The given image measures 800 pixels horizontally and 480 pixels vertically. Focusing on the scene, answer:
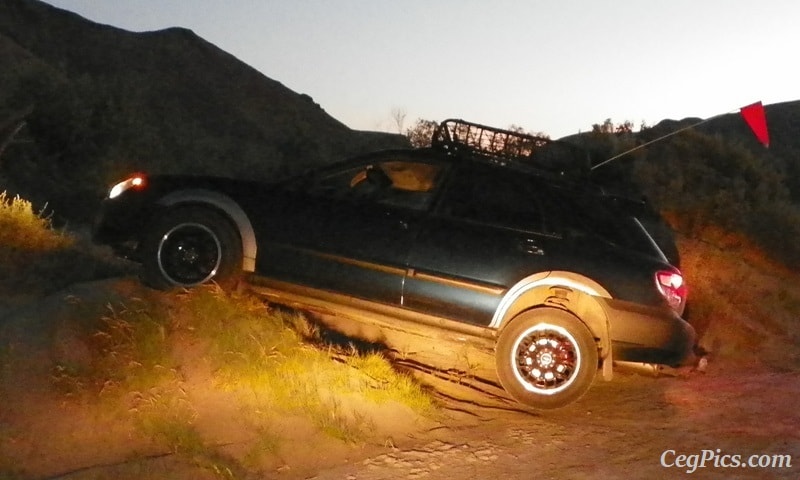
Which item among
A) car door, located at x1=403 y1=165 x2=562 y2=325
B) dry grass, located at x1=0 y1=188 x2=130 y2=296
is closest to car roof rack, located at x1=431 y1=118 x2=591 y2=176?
car door, located at x1=403 y1=165 x2=562 y2=325

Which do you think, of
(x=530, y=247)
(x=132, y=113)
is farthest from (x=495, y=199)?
(x=132, y=113)

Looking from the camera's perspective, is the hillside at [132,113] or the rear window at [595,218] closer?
the rear window at [595,218]

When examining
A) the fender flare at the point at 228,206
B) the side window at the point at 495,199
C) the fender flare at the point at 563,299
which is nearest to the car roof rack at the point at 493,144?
the side window at the point at 495,199

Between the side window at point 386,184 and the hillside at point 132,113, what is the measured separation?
7.46 m

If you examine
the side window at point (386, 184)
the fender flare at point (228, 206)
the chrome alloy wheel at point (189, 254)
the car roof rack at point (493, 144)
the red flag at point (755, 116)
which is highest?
the red flag at point (755, 116)

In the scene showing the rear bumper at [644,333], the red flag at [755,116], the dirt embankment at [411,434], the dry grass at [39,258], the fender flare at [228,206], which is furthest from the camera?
the red flag at [755,116]

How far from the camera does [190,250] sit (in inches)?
285

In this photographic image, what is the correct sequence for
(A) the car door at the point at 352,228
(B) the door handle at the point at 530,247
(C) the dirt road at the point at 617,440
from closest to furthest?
(C) the dirt road at the point at 617,440 < (B) the door handle at the point at 530,247 < (A) the car door at the point at 352,228

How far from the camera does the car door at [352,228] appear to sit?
697 centimetres

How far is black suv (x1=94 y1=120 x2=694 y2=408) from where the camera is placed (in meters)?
6.82

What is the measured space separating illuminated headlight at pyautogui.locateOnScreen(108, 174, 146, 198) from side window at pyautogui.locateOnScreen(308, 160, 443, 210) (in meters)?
1.44

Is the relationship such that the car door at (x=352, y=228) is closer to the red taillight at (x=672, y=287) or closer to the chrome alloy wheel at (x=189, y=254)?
the chrome alloy wheel at (x=189, y=254)

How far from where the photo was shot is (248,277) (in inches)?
281

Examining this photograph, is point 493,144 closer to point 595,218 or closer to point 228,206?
point 595,218
